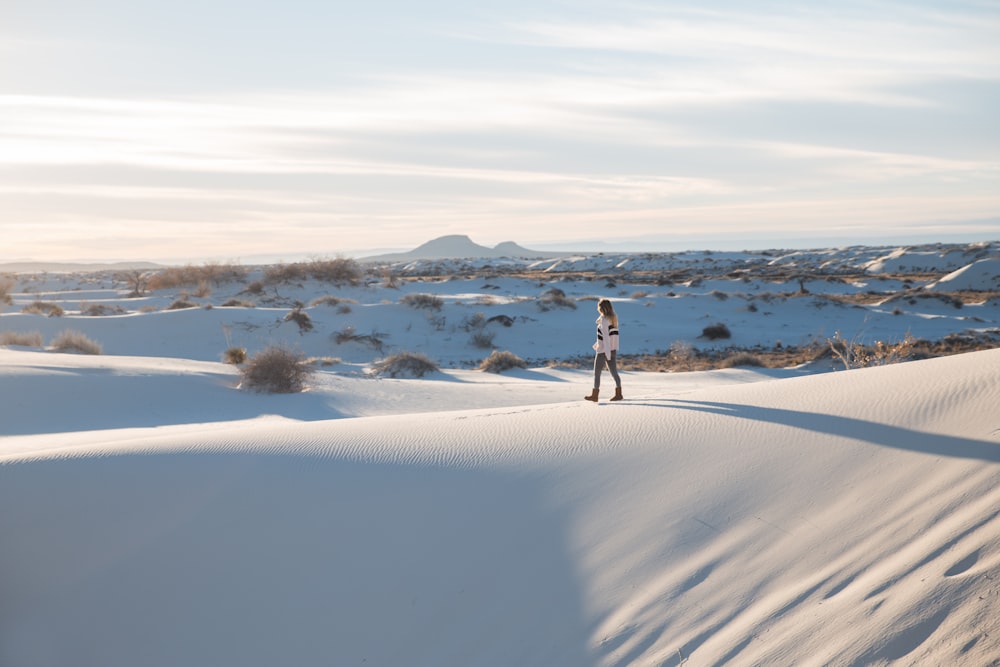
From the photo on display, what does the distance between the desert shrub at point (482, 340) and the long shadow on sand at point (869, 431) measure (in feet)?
61.2

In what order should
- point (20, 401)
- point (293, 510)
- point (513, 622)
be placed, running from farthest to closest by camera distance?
point (20, 401) → point (293, 510) → point (513, 622)

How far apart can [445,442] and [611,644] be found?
310cm

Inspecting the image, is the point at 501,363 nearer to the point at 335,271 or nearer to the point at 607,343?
the point at 607,343

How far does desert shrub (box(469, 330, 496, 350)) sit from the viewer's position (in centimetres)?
2669

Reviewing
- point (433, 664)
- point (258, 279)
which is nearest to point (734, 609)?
point (433, 664)

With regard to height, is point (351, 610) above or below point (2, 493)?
below

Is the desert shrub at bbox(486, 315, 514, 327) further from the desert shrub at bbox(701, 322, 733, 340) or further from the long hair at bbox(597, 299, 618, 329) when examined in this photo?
the long hair at bbox(597, 299, 618, 329)

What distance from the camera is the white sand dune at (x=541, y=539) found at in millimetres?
4453

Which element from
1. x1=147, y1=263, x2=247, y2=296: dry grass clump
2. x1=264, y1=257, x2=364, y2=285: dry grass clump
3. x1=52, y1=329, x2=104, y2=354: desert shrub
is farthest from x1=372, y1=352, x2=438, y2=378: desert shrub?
x1=147, y1=263, x2=247, y2=296: dry grass clump

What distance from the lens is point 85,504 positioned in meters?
6.42

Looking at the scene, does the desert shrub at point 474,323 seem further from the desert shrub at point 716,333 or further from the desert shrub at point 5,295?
the desert shrub at point 5,295

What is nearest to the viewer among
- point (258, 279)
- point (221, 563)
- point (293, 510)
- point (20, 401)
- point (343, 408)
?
point (221, 563)

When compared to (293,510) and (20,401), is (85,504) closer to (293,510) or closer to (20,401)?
(293,510)

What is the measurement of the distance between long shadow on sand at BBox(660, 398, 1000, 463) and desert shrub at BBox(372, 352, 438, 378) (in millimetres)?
11587
